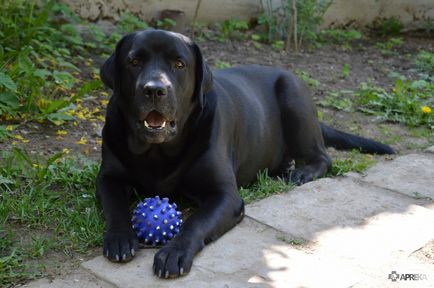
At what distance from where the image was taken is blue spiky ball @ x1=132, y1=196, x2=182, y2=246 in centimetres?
328

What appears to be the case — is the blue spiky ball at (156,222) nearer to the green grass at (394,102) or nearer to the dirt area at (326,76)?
the dirt area at (326,76)

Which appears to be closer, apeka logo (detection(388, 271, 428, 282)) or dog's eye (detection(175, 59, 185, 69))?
apeka logo (detection(388, 271, 428, 282))

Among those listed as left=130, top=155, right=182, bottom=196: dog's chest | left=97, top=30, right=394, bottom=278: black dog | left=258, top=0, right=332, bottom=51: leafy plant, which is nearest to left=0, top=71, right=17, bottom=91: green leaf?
left=97, top=30, right=394, bottom=278: black dog

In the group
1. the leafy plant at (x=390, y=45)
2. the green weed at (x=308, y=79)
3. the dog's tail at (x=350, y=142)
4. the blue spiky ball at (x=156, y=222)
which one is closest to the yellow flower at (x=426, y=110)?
the dog's tail at (x=350, y=142)

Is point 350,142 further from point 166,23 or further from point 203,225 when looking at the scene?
Answer: point 166,23

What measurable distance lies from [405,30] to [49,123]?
6.07 metres

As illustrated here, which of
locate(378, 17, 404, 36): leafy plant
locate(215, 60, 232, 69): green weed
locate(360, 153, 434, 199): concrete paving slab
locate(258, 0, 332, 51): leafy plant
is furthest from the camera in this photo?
locate(378, 17, 404, 36): leafy plant

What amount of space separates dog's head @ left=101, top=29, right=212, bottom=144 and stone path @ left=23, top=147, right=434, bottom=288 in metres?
0.67

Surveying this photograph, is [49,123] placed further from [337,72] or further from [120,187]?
[337,72]

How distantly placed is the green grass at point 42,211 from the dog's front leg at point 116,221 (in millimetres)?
94

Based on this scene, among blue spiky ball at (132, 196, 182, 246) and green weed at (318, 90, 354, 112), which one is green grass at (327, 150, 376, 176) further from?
blue spiky ball at (132, 196, 182, 246)

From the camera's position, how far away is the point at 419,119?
232 inches

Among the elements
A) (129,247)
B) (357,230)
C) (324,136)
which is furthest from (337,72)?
(129,247)

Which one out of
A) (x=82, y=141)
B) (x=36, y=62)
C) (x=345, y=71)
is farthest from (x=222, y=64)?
(x=82, y=141)
